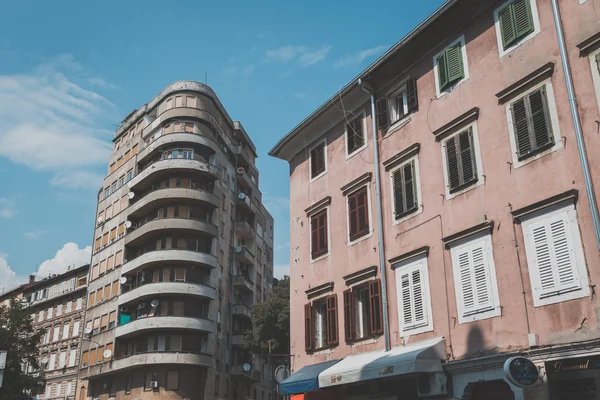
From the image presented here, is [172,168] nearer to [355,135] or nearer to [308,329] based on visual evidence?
[355,135]

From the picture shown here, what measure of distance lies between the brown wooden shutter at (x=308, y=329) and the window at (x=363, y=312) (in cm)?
192

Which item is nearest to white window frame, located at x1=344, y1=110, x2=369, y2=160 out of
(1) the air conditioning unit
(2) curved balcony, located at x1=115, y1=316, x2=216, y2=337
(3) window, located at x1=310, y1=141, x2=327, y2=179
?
(3) window, located at x1=310, y1=141, x2=327, y2=179

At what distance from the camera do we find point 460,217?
53.2 ft

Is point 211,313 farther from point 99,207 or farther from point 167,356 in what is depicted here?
point 99,207

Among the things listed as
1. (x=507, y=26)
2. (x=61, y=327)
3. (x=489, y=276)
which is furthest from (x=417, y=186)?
(x=61, y=327)

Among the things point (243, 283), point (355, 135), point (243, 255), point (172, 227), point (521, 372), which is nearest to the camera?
point (521, 372)

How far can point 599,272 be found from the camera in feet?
40.9

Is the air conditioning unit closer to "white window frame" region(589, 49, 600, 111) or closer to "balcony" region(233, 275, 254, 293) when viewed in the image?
"white window frame" region(589, 49, 600, 111)

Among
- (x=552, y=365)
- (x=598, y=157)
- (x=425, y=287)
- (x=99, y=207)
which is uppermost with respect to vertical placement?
(x=99, y=207)

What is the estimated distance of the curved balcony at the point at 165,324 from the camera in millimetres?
44719

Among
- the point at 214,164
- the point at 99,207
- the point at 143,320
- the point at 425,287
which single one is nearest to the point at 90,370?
the point at 143,320

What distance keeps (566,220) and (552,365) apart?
308 centimetres

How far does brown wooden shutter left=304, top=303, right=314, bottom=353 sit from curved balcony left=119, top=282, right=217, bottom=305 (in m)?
25.8

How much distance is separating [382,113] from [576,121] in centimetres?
762
